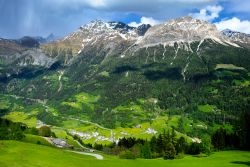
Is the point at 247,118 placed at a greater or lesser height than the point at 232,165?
greater

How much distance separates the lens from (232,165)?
96312 mm

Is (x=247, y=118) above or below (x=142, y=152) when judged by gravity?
above

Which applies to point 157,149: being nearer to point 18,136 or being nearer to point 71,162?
point 18,136

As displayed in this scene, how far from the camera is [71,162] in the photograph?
89.0 meters

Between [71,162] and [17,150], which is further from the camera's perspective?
[17,150]

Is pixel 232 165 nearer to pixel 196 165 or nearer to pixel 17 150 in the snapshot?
pixel 196 165

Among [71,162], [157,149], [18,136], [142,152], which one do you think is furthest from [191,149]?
[71,162]

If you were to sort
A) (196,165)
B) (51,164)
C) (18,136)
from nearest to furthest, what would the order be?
(51,164)
(196,165)
(18,136)

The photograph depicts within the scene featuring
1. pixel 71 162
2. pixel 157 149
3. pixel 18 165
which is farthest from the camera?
pixel 157 149

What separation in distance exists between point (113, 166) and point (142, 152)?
83.1 metres

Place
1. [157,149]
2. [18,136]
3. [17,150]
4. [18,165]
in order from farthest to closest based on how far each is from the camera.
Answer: [157,149] → [18,136] → [17,150] → [18,165]

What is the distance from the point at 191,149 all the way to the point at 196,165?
9010 centimetres

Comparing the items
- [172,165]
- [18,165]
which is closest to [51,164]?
[18,165]

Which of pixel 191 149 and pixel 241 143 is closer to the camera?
pixel 241 143
